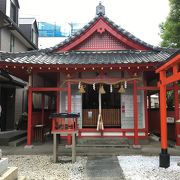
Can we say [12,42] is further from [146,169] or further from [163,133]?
[146,169]

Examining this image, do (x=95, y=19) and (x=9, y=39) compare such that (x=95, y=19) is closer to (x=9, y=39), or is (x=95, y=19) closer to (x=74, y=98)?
(x=74, y=98)

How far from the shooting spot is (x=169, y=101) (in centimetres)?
1930

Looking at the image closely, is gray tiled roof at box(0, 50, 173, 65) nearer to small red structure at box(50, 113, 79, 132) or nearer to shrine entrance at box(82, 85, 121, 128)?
shrine entrance at box(82, 85, 121, 128)

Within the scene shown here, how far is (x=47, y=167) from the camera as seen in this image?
8.38 m

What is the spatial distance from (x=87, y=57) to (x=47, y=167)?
593 cm

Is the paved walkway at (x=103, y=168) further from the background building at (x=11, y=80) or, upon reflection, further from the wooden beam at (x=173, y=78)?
the background building at (x=11, y=80)

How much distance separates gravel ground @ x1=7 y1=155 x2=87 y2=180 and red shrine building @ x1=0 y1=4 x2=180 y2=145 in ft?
7.51

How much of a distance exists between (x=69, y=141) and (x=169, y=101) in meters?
10.4

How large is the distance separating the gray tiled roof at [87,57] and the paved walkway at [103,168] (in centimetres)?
391

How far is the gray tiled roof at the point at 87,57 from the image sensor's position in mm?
11367

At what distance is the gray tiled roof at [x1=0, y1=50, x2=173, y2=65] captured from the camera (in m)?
11.4

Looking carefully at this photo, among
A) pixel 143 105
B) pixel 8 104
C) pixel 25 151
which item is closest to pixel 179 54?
pixel 143 105

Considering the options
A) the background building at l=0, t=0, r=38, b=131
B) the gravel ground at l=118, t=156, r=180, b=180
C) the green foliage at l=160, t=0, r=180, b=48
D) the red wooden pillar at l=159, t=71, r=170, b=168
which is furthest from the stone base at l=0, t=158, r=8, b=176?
the green foliage at l=160, t=0, r=180, b=48

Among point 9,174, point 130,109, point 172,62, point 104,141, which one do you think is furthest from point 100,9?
point 9,174
